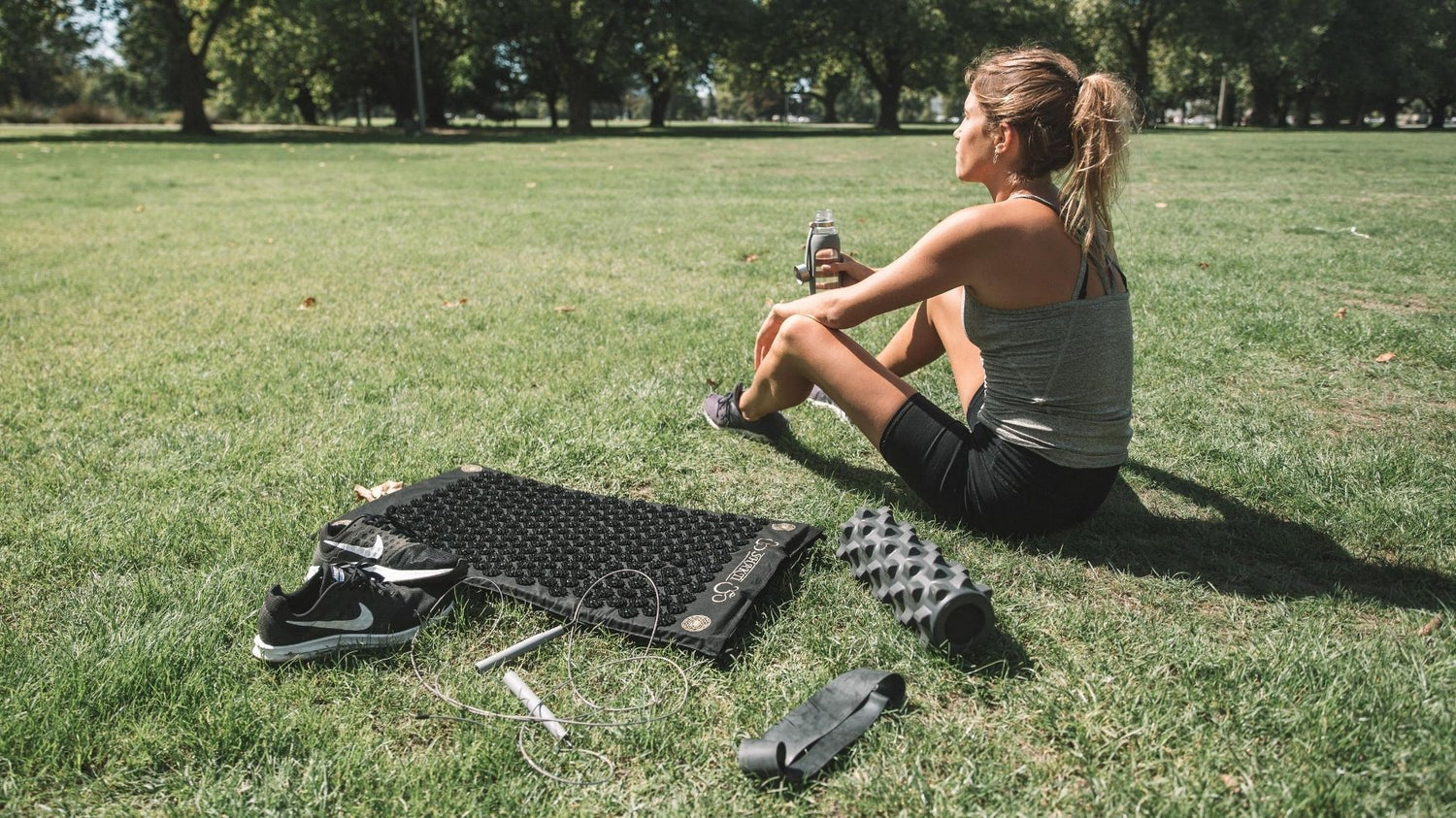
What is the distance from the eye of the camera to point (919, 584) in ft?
8.19

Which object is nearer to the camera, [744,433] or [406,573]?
[406,573]

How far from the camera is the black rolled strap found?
205 centimetres

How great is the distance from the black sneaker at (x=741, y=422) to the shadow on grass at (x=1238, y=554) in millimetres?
1278

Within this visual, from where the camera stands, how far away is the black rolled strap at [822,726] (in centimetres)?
205

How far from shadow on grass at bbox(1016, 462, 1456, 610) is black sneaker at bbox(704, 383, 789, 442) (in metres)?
1.28

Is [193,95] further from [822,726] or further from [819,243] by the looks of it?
[822,726]

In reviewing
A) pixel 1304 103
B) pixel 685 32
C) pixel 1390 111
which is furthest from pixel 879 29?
pixel 1390 111

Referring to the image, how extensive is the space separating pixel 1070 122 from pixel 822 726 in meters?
1.92

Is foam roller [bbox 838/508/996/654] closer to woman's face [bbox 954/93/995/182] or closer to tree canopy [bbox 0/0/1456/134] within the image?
woman's face [bbox 954/93/995/182]

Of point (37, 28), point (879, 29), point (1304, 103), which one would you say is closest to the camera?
point (37, 28)

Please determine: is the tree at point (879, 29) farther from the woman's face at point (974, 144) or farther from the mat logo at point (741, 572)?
the mat logo at point (741, 572)

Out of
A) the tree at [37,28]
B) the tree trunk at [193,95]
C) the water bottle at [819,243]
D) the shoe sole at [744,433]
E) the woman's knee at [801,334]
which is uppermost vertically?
the tree at [37,28]

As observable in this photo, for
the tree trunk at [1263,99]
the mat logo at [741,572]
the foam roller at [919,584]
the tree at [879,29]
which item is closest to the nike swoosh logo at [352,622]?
the mat logo at [741,572]

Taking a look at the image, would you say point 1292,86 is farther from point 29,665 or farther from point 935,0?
point 29,665
